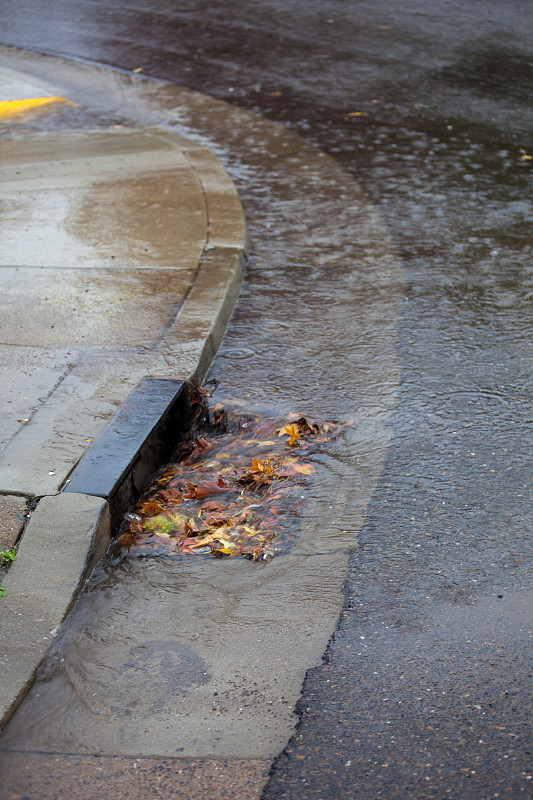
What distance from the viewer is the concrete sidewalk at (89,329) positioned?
3.15m

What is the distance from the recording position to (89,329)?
464 centimetres

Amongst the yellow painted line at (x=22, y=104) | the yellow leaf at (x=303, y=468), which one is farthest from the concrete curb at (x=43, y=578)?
the yellow painted line at (x=22, y=104)

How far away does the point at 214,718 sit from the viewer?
8.36ft

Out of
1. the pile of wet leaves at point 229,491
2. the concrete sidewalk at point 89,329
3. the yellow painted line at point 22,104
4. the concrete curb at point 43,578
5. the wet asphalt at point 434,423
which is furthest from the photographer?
the yellow painted line at point 22,104

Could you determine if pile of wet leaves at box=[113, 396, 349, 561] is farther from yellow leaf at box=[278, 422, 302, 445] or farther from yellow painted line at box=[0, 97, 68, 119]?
yellow painted line at box=[0, 97, 68, 119]

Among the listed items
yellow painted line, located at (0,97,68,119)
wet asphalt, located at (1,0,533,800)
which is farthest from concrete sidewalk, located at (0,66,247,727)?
yellow painted line, located at (0,97,68,119)

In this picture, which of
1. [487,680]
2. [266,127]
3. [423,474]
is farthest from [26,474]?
[266,127]

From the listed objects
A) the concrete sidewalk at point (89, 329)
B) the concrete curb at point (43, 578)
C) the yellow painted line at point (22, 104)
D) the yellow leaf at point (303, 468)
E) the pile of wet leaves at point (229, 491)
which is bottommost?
the pile of wet leaves at point (229, 491)

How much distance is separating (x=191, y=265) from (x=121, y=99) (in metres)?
4.94

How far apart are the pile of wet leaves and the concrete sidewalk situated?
132 mm

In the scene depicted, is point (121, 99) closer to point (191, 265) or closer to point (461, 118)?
point (461, 118)

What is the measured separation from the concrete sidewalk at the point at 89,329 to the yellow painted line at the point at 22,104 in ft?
3.54

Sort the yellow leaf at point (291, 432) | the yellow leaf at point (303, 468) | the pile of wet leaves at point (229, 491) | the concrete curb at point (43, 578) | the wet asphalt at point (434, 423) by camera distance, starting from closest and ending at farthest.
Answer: the wet asphalt at point (434, 423) < the concrete curb at point (43, 578) < the pile of wet leaves at point (229, 491) < the yellow leaf at point (303, 468) < the yellow leaf at point (291, 432)

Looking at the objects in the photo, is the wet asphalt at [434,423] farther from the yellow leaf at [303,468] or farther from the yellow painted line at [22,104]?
the yellow painted line at [22,104]
